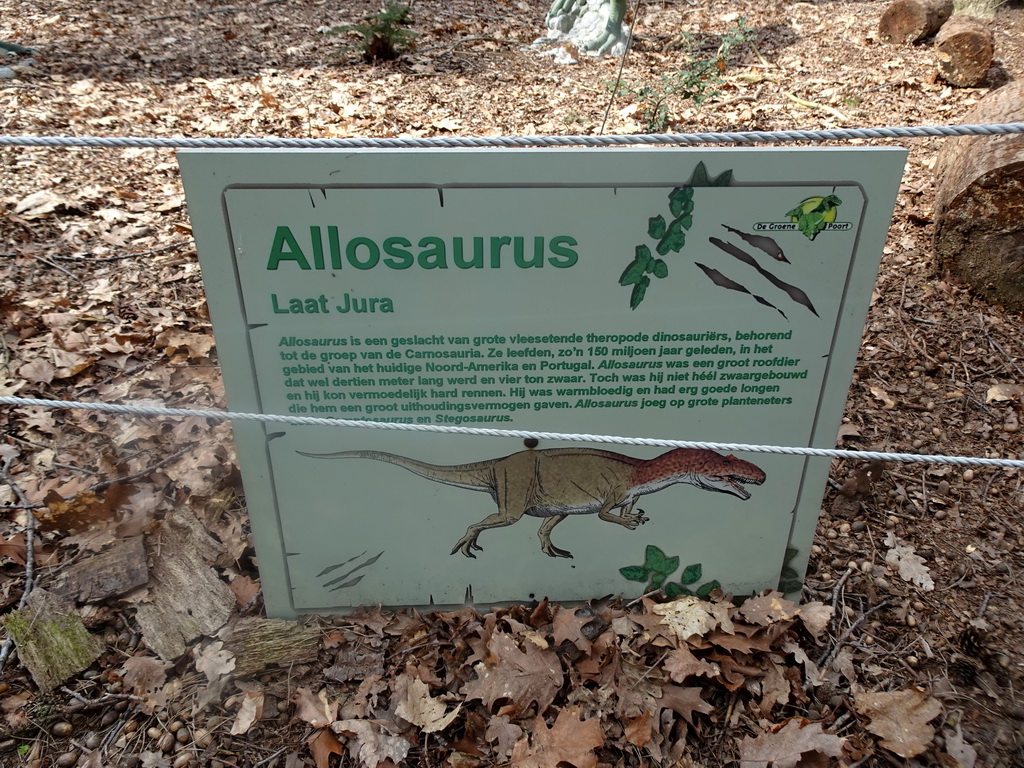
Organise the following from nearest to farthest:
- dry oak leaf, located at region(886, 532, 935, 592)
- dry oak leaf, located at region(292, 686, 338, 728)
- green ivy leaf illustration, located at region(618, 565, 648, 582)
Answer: dry oak leaf, located at region(292, 686, 338, 728) → green ivy leaf illustration, located at region(618, 565, 648, 582) → dry oak leaf, located at region(886, 532, 935, 592)

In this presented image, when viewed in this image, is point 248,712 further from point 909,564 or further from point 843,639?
point 909,564

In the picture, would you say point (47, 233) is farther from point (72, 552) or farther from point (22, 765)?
point (22, 765)

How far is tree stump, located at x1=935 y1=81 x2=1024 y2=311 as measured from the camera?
3.51 metres

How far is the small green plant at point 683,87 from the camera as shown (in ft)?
16.9

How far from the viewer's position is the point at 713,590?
7.90ft

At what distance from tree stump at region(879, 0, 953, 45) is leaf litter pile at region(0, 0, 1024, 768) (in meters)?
2.83

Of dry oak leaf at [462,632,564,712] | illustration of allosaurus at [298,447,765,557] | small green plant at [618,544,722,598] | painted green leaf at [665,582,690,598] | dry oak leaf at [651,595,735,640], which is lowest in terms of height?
dry oak leaf at [462,632,564,712]

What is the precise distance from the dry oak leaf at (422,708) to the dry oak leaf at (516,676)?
3.6 inches

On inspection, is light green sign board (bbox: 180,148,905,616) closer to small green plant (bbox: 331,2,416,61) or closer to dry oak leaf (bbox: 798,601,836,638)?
dry oak leaf (bbox: 798,601,836,638)

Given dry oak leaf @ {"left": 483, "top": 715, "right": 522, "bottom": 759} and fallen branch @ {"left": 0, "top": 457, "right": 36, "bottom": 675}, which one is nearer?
dry oak leaf @ {"left": 483, "top": 715, "right": 522, "bottom": 759}

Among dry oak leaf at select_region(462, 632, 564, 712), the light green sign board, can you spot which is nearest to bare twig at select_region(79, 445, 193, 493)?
the light green sign board

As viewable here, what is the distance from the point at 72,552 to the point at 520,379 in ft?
6.40

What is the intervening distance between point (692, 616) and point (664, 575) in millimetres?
163

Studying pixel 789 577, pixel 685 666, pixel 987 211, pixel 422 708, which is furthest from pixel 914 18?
pixel 422 708
